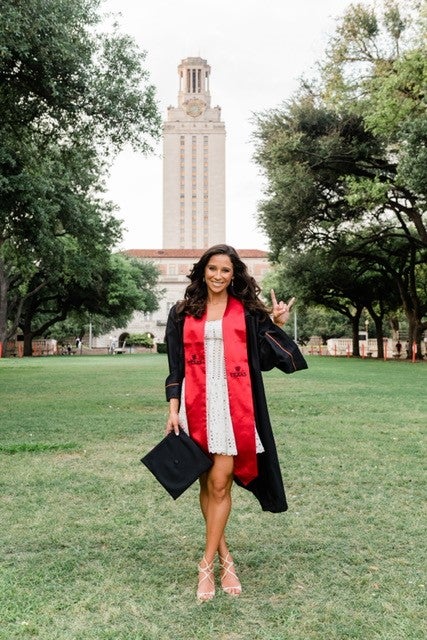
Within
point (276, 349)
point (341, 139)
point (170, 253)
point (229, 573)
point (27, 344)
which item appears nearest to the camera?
point (229, 573)

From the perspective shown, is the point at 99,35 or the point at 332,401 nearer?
the point at 332,401

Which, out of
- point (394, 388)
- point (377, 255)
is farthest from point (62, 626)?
point (377, 255)

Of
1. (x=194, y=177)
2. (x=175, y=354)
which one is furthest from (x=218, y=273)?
(x=194, y=177)

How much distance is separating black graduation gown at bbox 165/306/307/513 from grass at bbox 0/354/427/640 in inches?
19.2

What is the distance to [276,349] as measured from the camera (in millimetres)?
3684

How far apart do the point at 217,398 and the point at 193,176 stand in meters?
125

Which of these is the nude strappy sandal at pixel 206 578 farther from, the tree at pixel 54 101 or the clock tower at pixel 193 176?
the clock tower at pixel 193 176

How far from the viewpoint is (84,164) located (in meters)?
18.1

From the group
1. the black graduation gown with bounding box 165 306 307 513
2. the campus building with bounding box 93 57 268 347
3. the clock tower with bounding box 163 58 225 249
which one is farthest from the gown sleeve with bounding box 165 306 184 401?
the clock tower with bounding box 163 58 225 249

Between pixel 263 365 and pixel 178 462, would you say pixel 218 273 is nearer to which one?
pixel 263 365

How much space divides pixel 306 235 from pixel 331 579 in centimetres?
2578

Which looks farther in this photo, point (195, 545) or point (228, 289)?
point (195, 545)

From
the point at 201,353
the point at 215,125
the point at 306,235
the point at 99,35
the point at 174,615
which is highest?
the point at 215,125

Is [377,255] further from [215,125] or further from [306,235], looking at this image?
[215,125]
